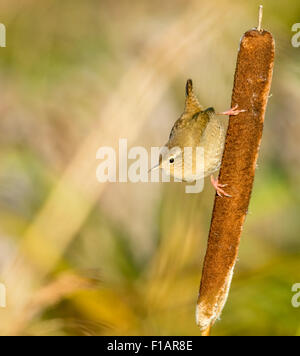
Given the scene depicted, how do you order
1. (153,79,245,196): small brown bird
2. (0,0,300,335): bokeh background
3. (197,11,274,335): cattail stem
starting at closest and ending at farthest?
(197,11,274,335): cattail stem < (153,79,245,196): small brown bird < (0,0,300,335): bokeh background

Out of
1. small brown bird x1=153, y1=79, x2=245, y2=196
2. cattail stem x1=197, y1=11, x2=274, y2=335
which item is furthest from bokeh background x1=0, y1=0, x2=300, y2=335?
cattail stem x1=197, y1=11, x2=274, y2=335

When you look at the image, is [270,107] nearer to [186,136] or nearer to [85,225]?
[186,136]

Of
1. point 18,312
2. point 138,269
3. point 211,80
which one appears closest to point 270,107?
point 211,80

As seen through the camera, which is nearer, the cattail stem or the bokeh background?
the cattail stem

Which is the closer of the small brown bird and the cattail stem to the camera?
the cattail stem

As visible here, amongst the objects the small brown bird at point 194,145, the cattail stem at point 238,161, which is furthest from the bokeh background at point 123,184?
the cattail stem at point 238,161

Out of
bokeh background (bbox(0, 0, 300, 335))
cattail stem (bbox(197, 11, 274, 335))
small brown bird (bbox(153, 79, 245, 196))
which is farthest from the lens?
bokeh background (bbox(0, 0, 300, 335))

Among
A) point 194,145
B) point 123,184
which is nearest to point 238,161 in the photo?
point 194,145

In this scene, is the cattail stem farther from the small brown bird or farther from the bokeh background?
the bokeh background

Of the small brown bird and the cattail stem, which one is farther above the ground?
the small brown bird
